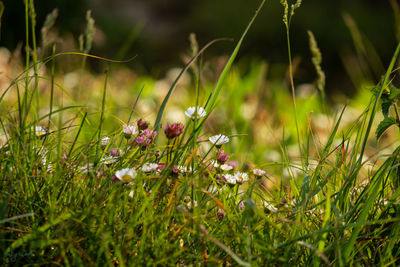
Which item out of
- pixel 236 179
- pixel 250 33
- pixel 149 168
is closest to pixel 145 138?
A: pixel 149 168

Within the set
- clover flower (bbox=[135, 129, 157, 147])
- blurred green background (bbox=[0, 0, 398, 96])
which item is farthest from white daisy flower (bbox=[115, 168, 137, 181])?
blurred green background (bbox=[0, 0, 398, 96])

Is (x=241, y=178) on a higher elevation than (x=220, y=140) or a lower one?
lower

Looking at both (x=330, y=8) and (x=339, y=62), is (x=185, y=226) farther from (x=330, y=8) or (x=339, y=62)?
(x=330, y=8)

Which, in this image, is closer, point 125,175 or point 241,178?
point 125,175

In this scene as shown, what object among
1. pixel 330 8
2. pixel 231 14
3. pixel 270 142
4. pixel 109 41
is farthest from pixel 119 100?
pixel 330 8

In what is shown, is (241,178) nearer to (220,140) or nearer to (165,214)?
(220,140)

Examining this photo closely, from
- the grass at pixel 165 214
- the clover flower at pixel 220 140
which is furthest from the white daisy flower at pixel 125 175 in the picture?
the clover flower at pixel 220 140

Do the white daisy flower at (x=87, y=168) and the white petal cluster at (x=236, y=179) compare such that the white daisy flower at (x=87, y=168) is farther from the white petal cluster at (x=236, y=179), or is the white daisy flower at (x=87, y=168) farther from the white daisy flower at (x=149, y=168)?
the white petal cluster at (x=236, y=179)

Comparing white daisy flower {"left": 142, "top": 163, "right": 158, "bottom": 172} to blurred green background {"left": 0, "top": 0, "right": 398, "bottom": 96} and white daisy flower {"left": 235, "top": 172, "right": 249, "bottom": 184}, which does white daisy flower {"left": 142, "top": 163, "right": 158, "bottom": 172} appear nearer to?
white daisy flower {"left": 235, "top": 172, "right": 249, "bottom": 184}

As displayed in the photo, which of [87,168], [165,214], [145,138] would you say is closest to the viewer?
[165,214]
